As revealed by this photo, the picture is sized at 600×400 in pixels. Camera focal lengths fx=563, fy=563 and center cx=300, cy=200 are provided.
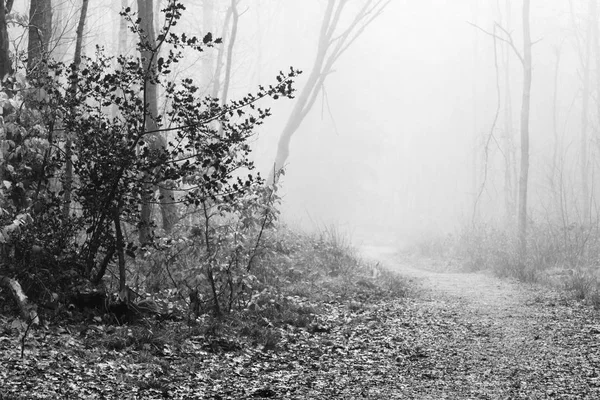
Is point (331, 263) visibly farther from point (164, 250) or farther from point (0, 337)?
point (0, 337)

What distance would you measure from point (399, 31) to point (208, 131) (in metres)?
62.6

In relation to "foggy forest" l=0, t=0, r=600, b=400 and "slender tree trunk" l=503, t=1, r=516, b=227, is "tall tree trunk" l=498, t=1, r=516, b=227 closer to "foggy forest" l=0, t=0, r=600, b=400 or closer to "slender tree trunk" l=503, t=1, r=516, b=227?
"slender tree trunk" l=503, t=1, r=516, b=227

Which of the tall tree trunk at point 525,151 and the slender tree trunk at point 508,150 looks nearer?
the tall tree trunk at point 525,151

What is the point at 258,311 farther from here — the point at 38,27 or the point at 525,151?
the point at 525,151

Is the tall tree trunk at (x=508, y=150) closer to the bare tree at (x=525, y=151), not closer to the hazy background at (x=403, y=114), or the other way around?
the bare tree at (x=525, y=151)

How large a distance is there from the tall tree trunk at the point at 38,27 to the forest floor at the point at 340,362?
3.40m

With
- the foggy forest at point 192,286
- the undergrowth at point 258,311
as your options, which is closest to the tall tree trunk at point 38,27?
the foggy forest at point 192,286

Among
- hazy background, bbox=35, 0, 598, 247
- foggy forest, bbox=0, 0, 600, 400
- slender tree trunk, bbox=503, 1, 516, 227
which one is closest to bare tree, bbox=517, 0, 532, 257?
foggy forest, bbox=0, 0, 600, 400

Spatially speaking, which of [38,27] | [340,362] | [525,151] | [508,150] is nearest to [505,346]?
[340,362]

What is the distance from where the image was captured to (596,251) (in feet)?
40.4

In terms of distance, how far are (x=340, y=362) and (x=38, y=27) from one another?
535cm

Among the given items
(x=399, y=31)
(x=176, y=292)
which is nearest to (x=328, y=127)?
(x=399, y=31)

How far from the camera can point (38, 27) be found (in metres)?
6.90

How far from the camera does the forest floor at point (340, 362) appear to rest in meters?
4.18
